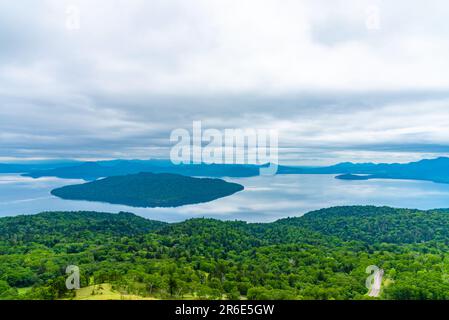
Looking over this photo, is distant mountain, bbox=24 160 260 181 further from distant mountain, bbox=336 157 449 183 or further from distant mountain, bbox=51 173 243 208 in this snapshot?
distant mountain, bbox=336 157 449 183

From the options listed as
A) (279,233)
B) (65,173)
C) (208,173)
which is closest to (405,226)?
(279,233)

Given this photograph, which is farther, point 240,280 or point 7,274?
point 7,274

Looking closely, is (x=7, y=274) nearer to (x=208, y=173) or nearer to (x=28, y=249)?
(x=28, y=249)

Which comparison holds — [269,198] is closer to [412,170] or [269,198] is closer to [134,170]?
[134,170]

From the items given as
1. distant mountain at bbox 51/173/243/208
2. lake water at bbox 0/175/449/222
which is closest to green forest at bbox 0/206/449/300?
lake water at bbox 0/175/449/222

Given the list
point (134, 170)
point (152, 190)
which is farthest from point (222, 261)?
point (134, 170)
